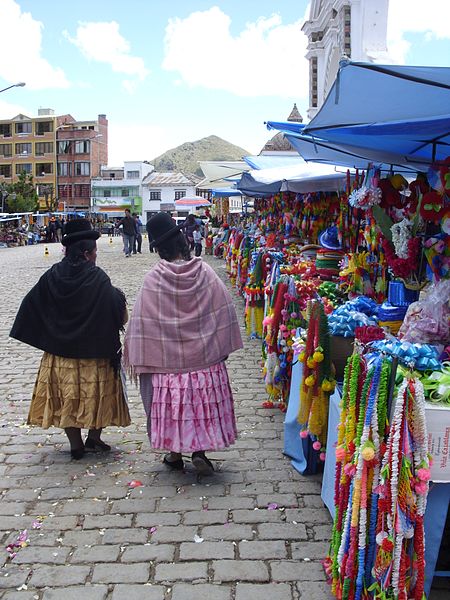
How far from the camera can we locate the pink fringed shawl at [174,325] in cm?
431

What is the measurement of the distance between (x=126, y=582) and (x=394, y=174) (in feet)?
12.2

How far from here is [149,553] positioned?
3.51m

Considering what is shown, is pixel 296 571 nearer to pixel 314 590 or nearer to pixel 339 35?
pixel 314 590

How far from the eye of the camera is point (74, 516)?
3959mm

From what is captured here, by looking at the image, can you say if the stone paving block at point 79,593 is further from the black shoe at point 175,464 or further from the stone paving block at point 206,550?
the black shoe at point 175,464

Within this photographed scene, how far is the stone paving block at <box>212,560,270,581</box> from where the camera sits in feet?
10.7

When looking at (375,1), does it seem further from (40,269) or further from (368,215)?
(368,215)

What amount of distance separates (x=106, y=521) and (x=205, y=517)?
58 cm

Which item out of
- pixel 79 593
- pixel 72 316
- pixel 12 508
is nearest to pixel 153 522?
pixel 79 593

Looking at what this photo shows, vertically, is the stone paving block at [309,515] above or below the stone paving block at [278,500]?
above

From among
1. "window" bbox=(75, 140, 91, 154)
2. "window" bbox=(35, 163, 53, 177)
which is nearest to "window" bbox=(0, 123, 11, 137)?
"window" bbox=(35, 163, 53, 177)

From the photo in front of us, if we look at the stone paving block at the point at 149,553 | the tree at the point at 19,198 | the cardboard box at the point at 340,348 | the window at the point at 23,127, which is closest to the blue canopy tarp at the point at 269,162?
the cardboard box at the point at 340,348

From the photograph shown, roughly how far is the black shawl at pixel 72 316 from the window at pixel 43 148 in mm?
80010

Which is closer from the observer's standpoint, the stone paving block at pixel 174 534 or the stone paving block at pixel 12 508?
the stone paving block at pixel 174 534
